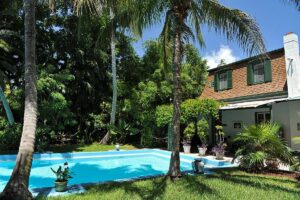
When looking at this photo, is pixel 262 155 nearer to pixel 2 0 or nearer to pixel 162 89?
pixel 162 89

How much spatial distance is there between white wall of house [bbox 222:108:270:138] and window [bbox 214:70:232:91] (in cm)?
242

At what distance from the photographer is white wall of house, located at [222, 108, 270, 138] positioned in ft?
74.1

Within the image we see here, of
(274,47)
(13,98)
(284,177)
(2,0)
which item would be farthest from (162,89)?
(2,0)

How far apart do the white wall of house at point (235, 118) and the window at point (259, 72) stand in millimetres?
2795

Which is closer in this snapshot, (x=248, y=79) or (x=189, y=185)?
(x=189, y=185)

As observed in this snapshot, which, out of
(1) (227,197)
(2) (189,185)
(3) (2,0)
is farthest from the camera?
(3) (2,0)

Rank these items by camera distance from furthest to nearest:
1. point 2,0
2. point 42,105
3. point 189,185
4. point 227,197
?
point 2,0, point 42,105, point 189,185, point 227,197

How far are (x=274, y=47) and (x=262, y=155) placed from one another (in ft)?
34.3

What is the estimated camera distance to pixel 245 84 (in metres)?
21.4

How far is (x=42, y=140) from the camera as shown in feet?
71.2

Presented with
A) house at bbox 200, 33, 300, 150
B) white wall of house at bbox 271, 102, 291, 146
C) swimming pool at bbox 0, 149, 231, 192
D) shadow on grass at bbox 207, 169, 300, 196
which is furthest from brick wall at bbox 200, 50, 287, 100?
shadow on grass at bbox 207, 169, 300, 196

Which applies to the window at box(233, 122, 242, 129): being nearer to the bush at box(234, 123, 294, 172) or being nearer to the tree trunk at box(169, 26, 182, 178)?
the bush at box(234, 123, 294, 172)

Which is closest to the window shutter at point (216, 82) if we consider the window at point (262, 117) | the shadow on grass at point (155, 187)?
the window at point (262, 117)

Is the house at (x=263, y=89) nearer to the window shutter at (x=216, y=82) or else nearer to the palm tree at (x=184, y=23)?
the window shutter at (x=216, y=82)
